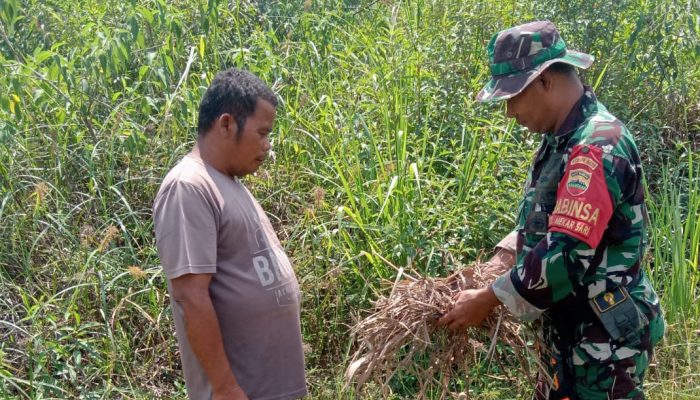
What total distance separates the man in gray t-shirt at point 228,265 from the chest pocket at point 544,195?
777mm

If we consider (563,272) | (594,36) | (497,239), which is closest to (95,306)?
(497,239)

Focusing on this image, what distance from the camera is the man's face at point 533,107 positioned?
2.61m

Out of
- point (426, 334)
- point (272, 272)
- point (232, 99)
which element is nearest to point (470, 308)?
point (426, 334)

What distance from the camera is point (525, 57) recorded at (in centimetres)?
258

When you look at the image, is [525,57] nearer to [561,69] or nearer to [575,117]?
[561,69]

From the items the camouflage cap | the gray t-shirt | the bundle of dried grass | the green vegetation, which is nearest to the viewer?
the gray t-shirt

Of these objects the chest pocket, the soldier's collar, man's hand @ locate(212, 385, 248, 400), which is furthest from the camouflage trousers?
man's hand @ locate(212, 385, 248, 400)

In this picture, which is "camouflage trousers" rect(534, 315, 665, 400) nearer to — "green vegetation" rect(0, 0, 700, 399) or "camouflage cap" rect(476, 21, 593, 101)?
"camouflage cap" rect(476, 21, 593, 101)

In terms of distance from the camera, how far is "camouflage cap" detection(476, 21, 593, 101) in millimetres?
2564

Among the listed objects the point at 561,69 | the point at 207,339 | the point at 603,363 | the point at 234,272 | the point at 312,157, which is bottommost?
the point at 312,157

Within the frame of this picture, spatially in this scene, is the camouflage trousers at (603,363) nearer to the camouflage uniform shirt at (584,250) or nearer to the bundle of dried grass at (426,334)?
the camouflage uniform shirt at (584,250)

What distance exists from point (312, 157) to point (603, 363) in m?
2.51

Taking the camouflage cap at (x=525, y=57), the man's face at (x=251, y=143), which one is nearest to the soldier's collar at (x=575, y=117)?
the camouflage cap at (x=525, y=57)

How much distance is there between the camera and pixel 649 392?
13.3 feet
